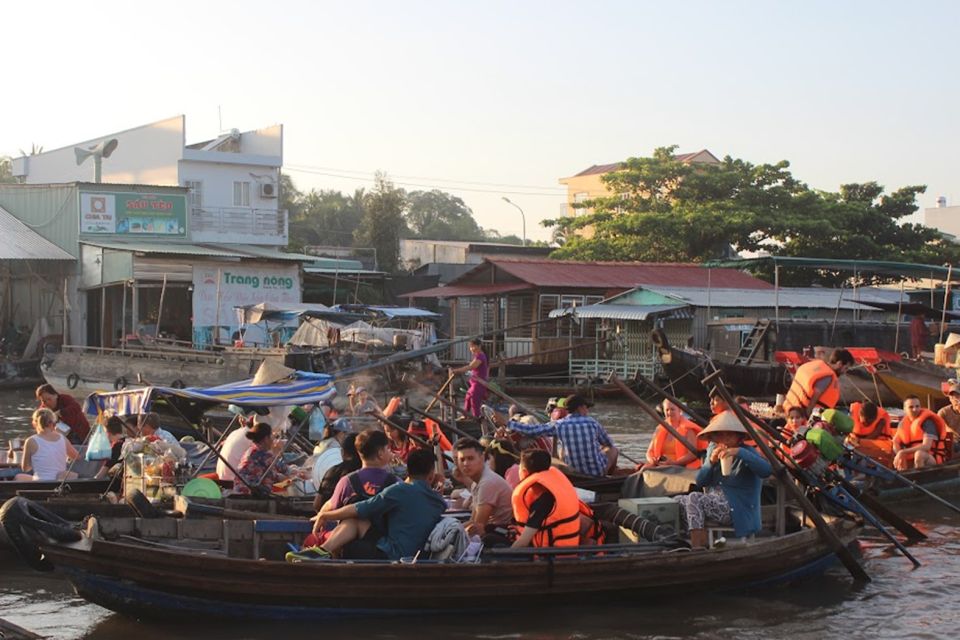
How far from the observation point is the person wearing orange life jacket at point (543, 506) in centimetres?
873

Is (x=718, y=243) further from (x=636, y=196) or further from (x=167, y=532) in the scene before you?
(x=167, y=532)

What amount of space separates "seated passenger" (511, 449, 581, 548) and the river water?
1.67ft

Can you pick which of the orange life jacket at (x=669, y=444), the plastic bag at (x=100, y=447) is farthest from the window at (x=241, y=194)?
the orange life jacket at (x=669, y=444)

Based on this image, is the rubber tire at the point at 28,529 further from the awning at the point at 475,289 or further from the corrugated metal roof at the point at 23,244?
the corrugated metal roof at the point at 23,244

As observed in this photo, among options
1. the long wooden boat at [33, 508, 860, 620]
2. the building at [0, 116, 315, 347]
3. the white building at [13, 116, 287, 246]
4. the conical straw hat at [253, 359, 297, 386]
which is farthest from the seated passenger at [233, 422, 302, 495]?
the white building at [13, 116, 287, 246]

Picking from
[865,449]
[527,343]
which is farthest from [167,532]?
[527,343]

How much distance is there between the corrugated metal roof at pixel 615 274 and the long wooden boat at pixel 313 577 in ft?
82.9

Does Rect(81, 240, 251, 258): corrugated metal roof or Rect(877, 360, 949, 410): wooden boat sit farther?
Rect(81, 240, 251, 258): corrugated metal roof


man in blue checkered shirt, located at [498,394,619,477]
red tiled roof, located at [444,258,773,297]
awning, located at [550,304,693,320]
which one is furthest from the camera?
red tiled roof, located at [444,258,773,297]

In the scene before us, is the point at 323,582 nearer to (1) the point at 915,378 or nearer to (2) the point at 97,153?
(1) the point at 915,378

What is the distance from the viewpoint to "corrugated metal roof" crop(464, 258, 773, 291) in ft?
116

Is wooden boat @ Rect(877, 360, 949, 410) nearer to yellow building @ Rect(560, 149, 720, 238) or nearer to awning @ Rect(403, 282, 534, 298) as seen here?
awning @ Rect(403, 282, 534, 298)

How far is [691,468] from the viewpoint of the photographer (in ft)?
35.2

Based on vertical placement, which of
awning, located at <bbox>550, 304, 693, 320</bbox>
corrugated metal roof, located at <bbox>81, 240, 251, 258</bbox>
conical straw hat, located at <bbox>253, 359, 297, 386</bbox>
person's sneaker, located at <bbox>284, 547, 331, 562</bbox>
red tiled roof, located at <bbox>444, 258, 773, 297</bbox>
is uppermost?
corrugated metal roof, located at <bbox>81, 240, 251, 258</bbox>
